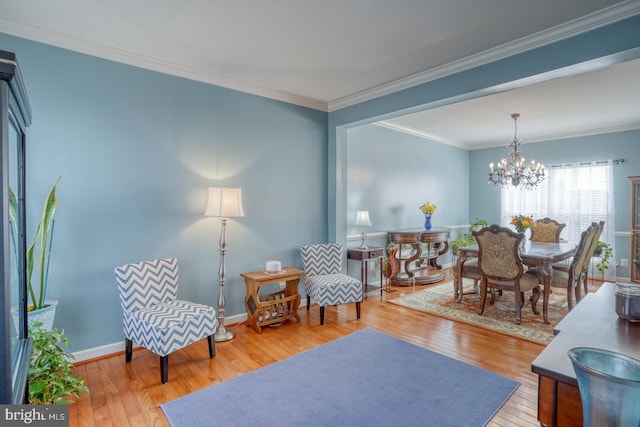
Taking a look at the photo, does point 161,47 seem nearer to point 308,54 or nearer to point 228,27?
point 228,27

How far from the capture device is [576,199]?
599 cm

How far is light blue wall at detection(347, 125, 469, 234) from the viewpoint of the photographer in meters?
5.04

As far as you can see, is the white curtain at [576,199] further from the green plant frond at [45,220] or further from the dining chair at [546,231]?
the green plant frond at [45,220]

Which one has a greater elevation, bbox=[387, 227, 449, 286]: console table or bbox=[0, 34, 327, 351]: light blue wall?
bbox=[0, 34, 327, 351]: light blue wall

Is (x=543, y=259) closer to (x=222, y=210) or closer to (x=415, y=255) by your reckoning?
(x=415, y=255)

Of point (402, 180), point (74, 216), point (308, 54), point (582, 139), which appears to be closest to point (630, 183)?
point (582, 139)

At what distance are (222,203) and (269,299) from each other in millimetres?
1347

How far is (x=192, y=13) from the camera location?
2.31 meters

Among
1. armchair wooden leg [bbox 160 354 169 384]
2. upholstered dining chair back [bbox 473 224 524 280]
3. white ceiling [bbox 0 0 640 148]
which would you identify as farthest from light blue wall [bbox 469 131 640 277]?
armchair wooden leg [bbox 160 354 169 384]

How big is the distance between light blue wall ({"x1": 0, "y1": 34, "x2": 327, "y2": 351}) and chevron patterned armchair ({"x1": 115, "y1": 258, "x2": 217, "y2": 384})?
0.94 ft

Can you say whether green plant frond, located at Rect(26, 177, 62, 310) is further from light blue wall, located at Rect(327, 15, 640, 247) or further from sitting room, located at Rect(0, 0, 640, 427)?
light blue wall, located at Rect(327, 15, 640, 247)

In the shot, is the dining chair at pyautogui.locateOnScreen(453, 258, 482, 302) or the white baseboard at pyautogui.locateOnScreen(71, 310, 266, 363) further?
the dining chair at pyautogui.locateOnScreen(453, 258, 482, 302)

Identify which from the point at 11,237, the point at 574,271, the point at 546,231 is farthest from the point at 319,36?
the point at 546,231

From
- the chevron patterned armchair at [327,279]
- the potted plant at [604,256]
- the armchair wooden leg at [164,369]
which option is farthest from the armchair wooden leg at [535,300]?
the armchair wooden leg at [164,369]
